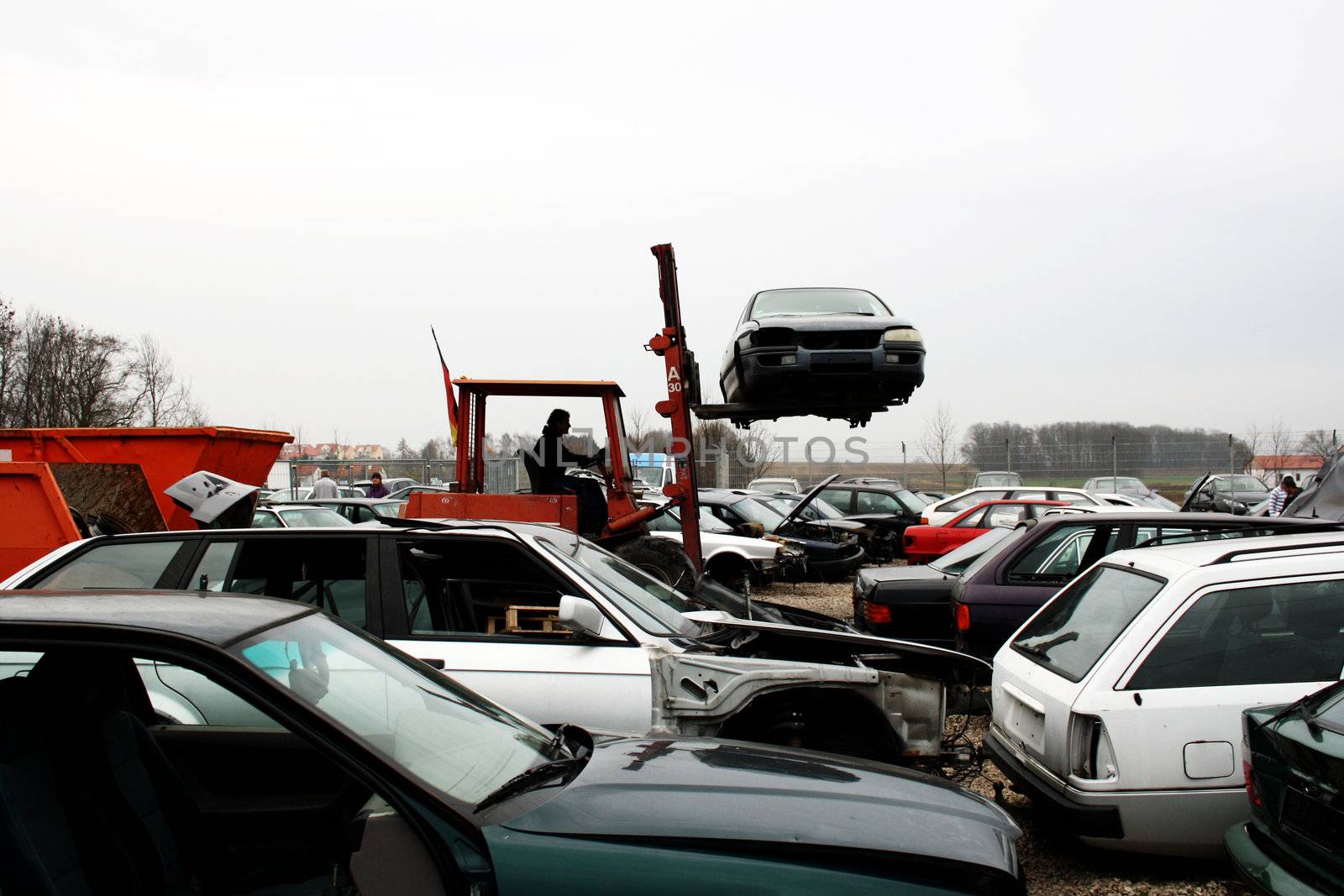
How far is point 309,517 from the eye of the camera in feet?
48.1

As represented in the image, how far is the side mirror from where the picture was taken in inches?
170

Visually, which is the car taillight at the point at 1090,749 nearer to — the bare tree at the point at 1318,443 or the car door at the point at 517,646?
the car door at the point at 517,646

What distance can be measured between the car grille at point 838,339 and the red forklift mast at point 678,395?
1.25 metres

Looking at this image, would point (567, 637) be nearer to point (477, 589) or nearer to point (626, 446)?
point (477, 589)

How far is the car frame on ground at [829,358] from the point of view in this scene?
1044 centimetres

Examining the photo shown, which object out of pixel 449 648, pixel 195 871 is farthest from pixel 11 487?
pixel 195 871

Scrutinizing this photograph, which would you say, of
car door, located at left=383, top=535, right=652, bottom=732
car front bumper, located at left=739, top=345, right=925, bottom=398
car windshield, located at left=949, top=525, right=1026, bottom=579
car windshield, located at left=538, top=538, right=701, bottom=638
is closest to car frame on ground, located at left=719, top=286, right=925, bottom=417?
car front bumper, located at left=739, top=345, right=925, bottom=398

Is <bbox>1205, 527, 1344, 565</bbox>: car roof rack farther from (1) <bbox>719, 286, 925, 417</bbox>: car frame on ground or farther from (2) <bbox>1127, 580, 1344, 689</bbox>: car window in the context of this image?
(1) <bbox>719, 286, 925, 417</bbox>: car frame on ground

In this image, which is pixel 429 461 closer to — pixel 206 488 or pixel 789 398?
pixel 789 398

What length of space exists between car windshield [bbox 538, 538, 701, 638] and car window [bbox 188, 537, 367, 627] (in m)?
0.93

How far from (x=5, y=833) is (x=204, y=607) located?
0.64 meters

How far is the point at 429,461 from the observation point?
27.6m

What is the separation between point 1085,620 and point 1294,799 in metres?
1.66

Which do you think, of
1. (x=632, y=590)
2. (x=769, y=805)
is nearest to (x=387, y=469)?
(x=632, y=590)
